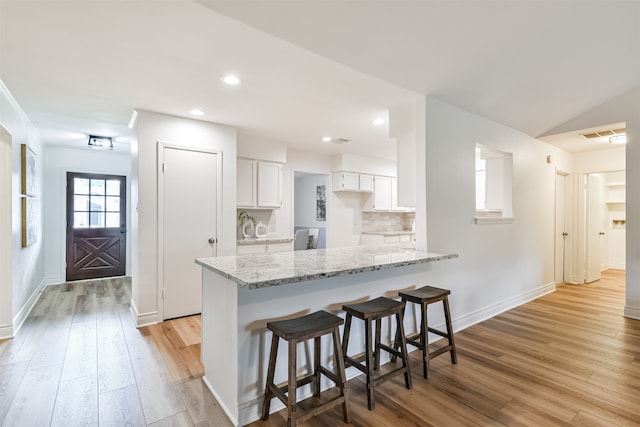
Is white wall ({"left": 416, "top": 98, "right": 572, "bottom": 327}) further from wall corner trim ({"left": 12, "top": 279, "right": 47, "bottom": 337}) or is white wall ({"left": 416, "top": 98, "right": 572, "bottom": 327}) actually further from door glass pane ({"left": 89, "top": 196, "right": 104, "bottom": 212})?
door glass pane ({"left": 89, "top": 196, "right": 104, "bottom": 212})

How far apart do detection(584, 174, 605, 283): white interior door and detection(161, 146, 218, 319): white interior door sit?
20.1 ft

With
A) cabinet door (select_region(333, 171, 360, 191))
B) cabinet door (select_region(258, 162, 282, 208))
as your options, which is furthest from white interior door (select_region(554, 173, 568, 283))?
Answer: cabinet door (select_region(258, 162, 282, 208))

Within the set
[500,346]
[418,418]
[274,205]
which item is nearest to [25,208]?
[274,205]

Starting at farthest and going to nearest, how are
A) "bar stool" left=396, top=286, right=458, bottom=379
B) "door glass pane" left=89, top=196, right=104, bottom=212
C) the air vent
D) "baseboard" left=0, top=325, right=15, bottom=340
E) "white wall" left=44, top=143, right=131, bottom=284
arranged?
"door glass pane" left=89, top=196, right=104, bottom=212 → "white wall" left=44, top=143, right=131, bottom=284 → the air vent → "baseboard" left=0, top=325, right=15, bottom=340 → "bar stool" left=396, top=286, right=458, bottom=379

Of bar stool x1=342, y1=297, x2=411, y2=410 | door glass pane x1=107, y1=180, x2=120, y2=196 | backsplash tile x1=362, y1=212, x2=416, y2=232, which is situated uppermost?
door glass pane x1=107, y1=180, x2=120, y2=196

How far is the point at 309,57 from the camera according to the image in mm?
2318

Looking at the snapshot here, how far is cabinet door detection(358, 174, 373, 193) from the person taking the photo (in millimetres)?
5938

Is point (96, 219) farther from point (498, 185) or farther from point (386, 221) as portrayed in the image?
point (498, 185)

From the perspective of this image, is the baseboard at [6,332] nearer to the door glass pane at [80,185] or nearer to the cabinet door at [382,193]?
the door glass pane at [80,185]

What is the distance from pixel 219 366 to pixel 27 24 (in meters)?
2.43

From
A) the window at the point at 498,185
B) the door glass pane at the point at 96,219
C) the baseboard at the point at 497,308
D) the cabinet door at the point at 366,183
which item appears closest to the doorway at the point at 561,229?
the baseboard at the point at 497,308

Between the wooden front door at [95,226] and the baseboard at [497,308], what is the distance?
18.9 ft

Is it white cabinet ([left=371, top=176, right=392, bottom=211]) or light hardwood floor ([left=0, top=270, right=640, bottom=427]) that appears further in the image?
white cabinet ([left=371, top=176, right=392, bottom=211])

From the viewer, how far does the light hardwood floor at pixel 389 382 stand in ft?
6.14
